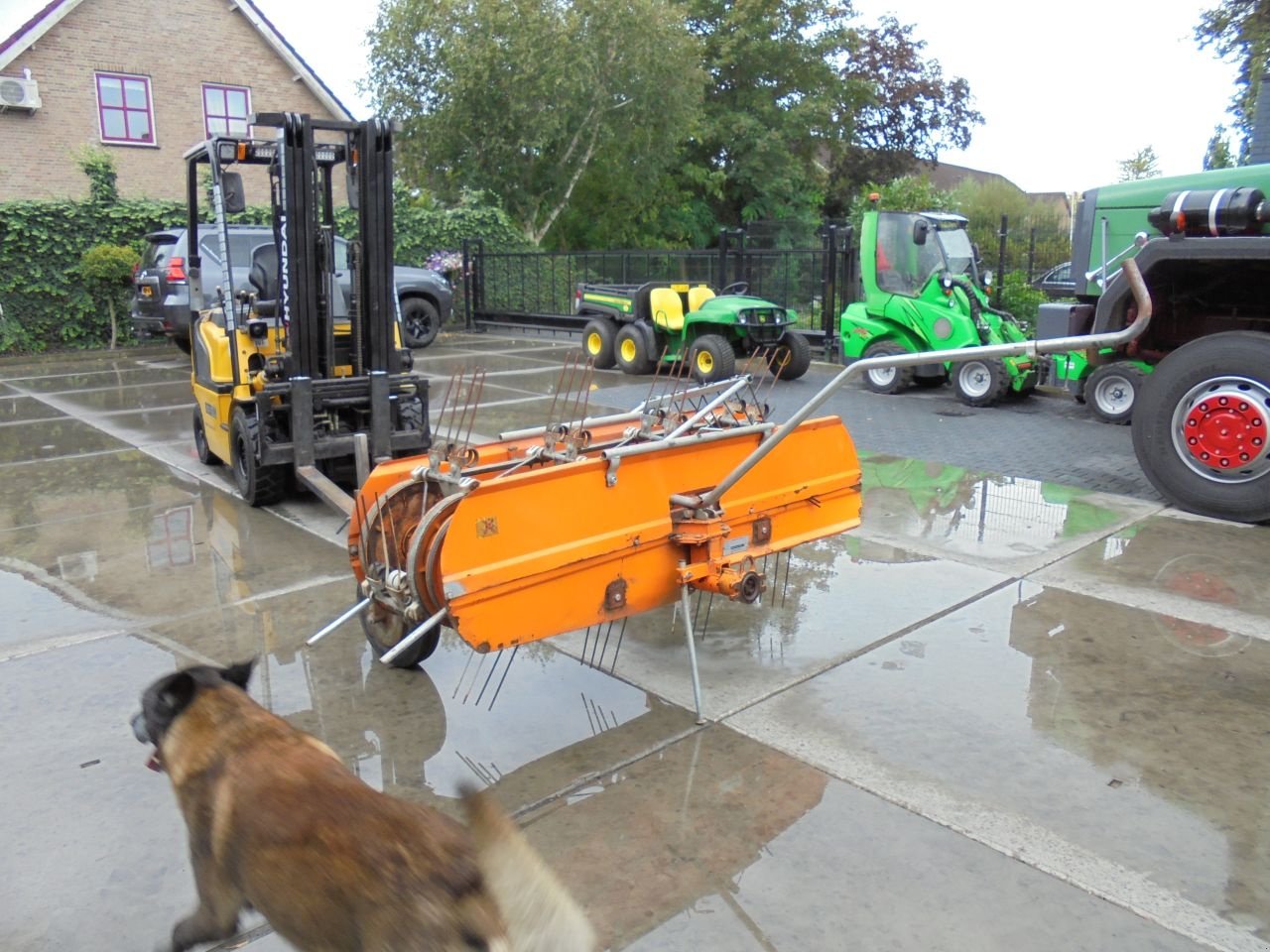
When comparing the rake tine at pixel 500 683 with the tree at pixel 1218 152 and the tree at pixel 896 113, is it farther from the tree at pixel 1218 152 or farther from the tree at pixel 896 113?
the tree at pixel 896 113

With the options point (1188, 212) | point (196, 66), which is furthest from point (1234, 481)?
point (196, 66)

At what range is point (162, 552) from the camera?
5.63 m

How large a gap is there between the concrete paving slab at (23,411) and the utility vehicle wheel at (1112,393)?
9942 mm

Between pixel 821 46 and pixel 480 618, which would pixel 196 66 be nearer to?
pixel 821 46

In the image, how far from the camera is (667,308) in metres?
12.4

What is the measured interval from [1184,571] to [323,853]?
4648mm

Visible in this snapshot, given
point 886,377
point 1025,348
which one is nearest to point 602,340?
point 886,377

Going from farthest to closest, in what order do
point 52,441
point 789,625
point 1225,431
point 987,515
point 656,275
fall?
point 656,275, point 52,441, point 987,515, point 1225,431, point 789,625

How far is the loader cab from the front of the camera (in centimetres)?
1072

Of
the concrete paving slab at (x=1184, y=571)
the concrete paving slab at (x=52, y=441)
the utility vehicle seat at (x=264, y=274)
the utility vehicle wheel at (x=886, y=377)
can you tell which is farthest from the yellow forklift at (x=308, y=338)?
the utility vehicle wheel at (x=886, y=377)

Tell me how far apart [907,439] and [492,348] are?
9.15 meters

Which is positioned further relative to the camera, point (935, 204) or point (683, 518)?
point (935, 204)

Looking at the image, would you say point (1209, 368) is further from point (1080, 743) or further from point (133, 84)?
point (133, 84)

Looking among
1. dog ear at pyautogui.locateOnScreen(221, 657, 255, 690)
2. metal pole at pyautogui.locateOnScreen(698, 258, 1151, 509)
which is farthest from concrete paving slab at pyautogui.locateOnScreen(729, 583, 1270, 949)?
dog ear at pyautogui.locateOnScreen(221, 657, 255, 690)
